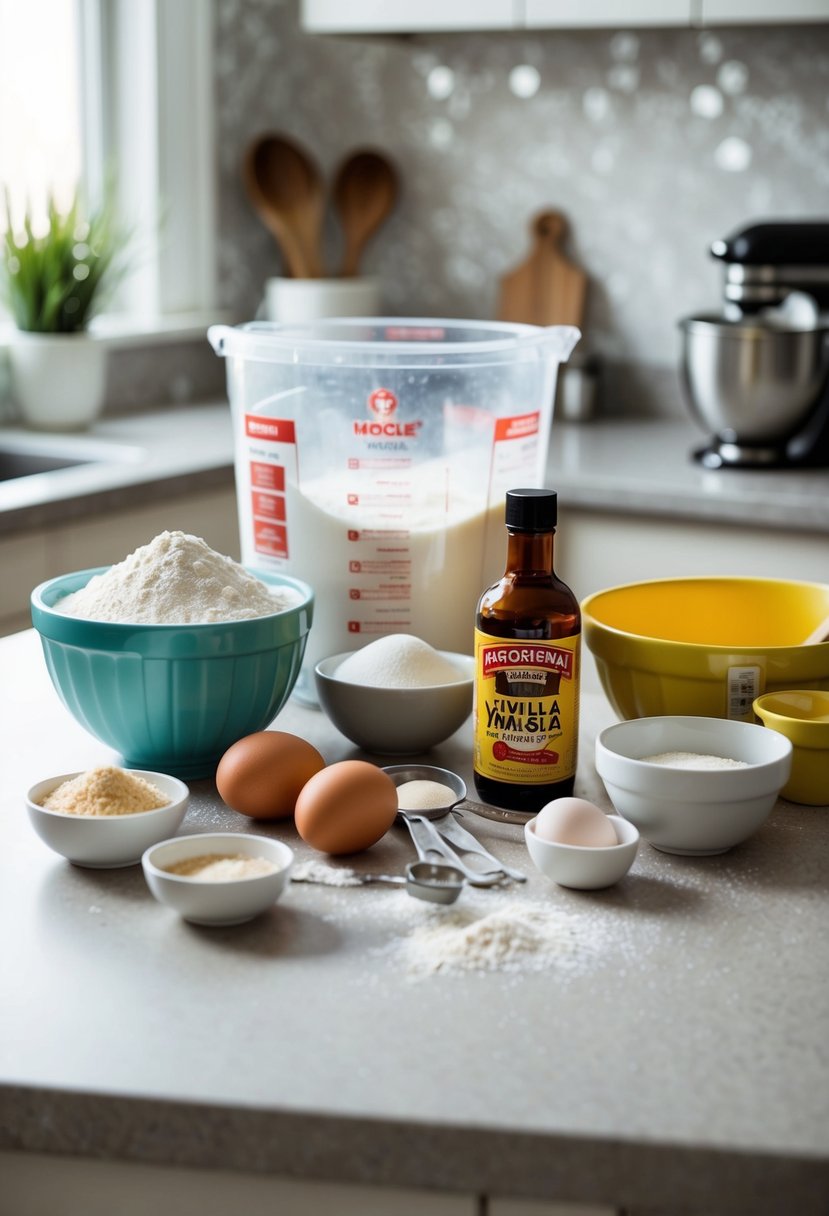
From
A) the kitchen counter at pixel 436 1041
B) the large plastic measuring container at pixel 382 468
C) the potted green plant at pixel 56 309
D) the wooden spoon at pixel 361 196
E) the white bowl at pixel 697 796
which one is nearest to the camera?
the kitchen counter at pixel 436 1041

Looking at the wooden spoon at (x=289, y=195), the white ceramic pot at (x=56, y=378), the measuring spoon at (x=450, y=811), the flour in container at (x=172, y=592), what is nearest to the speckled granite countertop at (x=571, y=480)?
the white ceramic pot at (x=56, y=378)

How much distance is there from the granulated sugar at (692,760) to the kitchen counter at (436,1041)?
72 mm

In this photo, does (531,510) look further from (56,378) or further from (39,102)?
(39,102)

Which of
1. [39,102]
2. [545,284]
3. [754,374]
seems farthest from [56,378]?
[754,374]

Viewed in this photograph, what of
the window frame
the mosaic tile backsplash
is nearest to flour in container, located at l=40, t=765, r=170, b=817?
the window frame

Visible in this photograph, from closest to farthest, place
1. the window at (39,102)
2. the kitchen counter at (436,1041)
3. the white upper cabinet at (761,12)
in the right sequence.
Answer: the kitchen counter at (436,1041), the white upper cabinet at (761,12), the window at (39,102)

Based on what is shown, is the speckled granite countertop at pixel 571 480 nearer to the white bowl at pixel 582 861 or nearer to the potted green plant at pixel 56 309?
the potted green plant at pixel 56 309

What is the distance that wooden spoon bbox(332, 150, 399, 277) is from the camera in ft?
9.86

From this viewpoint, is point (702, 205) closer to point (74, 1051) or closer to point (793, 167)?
point (793, 167)

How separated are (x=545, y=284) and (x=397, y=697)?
6.71ft

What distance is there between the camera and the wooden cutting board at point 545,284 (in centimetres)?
287

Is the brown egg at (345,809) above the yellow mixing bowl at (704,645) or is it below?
below

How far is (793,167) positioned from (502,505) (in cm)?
175

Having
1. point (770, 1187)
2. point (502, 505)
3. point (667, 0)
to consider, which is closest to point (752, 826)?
point (770, 1187)
